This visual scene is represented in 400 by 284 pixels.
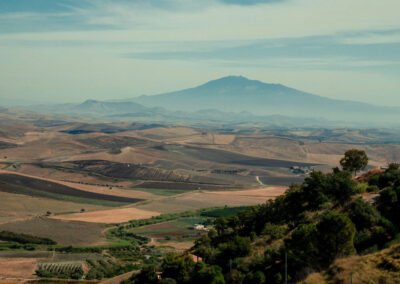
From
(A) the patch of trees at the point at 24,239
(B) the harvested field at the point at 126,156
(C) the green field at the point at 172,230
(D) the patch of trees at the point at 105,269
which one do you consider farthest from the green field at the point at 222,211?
(B) the harvested field at the point at 126,156

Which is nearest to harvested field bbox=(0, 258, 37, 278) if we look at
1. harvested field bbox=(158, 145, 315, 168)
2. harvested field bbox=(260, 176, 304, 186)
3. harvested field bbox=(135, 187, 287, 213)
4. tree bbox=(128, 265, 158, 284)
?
tree bbox=(128, 265, 158, 284)

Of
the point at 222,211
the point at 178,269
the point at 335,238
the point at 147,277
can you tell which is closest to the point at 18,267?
the point at 147,277

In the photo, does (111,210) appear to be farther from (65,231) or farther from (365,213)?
(365,213)

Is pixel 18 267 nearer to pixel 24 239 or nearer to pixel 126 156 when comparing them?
pixel 24 239

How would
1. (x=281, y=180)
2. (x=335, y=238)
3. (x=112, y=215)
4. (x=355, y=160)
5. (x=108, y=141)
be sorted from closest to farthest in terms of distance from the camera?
(x=335, y=238) → (x=355, y=160) → (x=112, y=215) → (x=281, y=180) → (x=108, y=141)

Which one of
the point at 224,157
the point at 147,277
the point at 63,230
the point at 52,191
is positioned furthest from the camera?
the point at 224,157

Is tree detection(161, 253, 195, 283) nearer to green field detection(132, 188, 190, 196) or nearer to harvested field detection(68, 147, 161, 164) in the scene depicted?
green field detection(132, 188, 190, 196)
